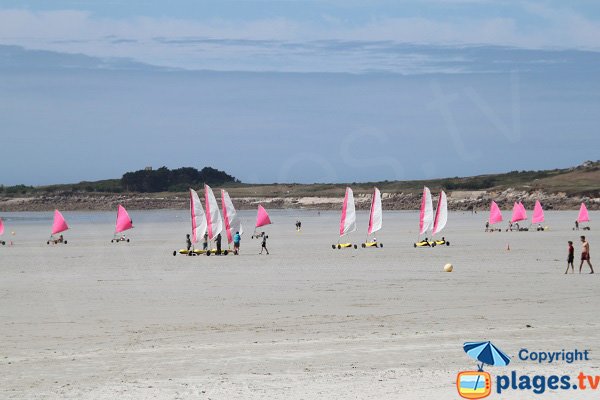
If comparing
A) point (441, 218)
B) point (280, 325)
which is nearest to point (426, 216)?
point (441, 218)

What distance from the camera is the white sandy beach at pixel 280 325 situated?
1180cm

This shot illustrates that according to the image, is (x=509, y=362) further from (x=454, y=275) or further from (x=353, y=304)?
(x=454, y=275)

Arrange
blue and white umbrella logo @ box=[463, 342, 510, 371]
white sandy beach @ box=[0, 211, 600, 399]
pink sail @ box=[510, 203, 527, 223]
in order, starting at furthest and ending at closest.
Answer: pink sail @ box=[510, 203, 527, 223] < blue and white umbrella logo @ box=[463, 342, 510, 371] < white sandy beach @ box=[0, 211, 600, 399]

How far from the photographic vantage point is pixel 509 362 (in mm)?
12461

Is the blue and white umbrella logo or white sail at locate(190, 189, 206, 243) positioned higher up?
white sail at locate(190, 189, 206, 243)

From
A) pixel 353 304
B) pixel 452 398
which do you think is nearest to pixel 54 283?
pixel 353 304

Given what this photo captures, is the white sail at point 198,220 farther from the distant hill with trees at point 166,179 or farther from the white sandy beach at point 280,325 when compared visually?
the distant hill with trees at point 166,179

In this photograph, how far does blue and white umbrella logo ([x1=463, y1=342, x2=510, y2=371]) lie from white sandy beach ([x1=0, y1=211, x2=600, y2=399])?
129 mm

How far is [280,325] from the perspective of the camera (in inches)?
648

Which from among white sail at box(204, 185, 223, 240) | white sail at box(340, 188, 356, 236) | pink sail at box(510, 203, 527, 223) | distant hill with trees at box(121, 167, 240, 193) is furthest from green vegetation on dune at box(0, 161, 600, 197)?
white sail at box(204, 185, 223, 240)

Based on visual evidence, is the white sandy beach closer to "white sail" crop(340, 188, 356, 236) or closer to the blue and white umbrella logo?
the blue and white umbrella logo

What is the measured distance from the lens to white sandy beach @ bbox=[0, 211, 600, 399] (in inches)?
464

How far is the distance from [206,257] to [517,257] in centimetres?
1130

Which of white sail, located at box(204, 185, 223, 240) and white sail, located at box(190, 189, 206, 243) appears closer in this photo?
white sail, located at box(190, 189, 206, 243)
